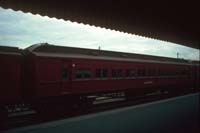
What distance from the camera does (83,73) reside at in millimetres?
12953

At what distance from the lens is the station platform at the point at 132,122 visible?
625 cm

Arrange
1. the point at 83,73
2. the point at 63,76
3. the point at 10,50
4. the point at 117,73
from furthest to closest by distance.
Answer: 1. the point at 117,73
2. the point at 83,73
3. the point at 63,76
4. the point at 10,50

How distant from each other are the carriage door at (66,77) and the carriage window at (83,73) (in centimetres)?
55

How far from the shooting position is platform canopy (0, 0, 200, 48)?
5.30 metres

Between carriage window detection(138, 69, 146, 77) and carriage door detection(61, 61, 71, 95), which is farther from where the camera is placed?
carriage window detection(138, 69, 146, 77)

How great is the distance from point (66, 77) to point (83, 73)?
111cm

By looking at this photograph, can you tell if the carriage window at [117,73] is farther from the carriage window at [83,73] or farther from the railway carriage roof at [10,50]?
the railway carriage roof at [10,50]

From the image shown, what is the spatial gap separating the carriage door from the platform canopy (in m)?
4.71

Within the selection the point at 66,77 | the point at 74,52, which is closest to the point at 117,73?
the point at 74,52

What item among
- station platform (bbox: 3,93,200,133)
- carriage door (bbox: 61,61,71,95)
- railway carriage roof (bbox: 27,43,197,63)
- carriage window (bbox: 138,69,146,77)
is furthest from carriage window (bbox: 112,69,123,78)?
station platform (bbox: 3,93,200,133)

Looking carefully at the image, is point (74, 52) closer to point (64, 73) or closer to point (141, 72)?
point (64, 73)

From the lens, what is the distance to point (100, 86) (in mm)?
13922

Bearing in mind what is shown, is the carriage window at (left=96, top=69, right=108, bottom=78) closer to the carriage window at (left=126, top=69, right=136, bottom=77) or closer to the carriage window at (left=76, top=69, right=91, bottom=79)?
the carriage window at (left=76, top=69, right=91, bottom=79)

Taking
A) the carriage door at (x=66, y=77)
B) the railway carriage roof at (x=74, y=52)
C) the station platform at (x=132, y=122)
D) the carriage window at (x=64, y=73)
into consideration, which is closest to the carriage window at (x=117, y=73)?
the railway carriage roof at (x=74, y=52)
